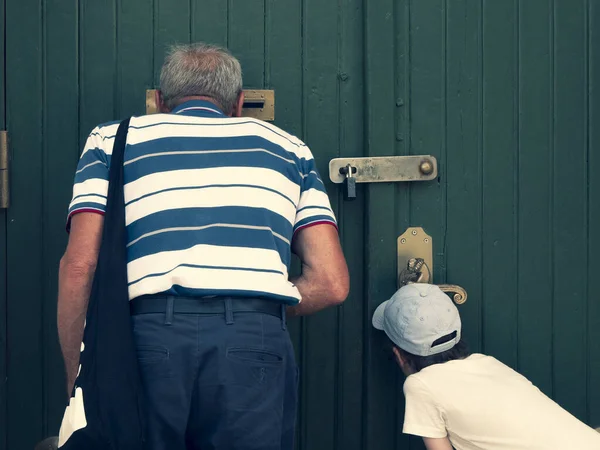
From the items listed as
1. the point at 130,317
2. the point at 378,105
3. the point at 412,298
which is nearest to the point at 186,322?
the point at 130,317

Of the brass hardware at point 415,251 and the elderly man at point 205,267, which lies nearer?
the elderly man at point 205,267

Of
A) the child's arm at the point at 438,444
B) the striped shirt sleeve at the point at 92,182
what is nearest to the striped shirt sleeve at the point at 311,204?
the striped shirt sleeve at the point at 92,182

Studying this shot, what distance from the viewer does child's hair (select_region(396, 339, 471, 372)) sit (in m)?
2.26

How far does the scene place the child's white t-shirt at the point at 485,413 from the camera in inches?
82.6

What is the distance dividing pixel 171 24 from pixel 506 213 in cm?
122

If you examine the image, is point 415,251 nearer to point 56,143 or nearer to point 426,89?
point 426,89

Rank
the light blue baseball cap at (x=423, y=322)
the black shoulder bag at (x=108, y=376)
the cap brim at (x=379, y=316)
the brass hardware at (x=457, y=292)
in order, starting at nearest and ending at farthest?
1. the black shoulder bag at (x=108, y=376)
2. the light blue baseball cap at (x=423, y=322)
3. the cap brim at (x=379, y=316)
4. the brass hardware at (x=457, y=292)

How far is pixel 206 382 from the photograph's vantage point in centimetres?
182

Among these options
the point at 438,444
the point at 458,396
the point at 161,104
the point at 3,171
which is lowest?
the point at 438,444

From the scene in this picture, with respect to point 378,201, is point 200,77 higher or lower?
higher

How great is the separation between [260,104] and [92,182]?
2.60ft

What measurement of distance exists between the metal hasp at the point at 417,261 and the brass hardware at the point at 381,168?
7.1 inches

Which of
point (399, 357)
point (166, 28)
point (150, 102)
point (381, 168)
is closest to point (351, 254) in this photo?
point (381, 168)

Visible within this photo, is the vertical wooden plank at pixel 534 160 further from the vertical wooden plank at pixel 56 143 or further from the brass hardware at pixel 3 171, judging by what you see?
the brass hardware at pixel 3 171
